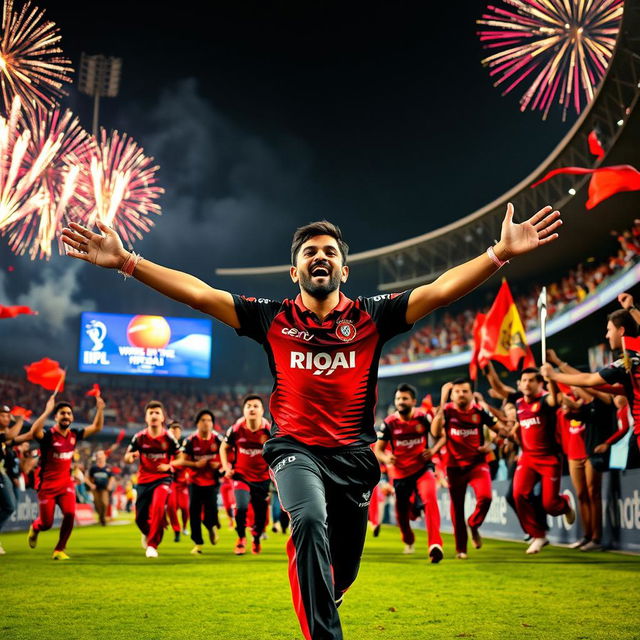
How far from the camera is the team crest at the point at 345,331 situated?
15.0 feet

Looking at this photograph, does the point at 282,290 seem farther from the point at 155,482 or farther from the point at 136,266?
the point at 136,266

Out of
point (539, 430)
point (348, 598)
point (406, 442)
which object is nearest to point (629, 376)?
point (539, 430)

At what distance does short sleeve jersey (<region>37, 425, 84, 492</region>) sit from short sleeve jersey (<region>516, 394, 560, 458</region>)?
708 centimetres

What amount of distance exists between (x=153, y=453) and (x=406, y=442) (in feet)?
13.2

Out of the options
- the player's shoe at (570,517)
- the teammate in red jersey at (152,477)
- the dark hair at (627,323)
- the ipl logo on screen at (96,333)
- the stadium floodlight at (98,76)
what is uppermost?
the stadium floodlight at (98,76)

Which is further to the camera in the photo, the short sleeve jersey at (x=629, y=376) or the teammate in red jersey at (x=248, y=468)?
the teammate in red jersey at (x=248, y=468)

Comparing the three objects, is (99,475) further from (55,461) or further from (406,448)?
(406,448)

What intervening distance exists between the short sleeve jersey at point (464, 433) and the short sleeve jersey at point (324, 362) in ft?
24.7

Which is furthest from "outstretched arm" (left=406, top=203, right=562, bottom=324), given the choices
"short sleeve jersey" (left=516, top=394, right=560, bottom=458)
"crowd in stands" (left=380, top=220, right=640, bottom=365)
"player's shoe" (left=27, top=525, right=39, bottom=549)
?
"crowd in stands" (left=380, top=220, right=640, bottom=365)

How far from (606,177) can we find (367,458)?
6035 mm

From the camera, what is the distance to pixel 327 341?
179 inches

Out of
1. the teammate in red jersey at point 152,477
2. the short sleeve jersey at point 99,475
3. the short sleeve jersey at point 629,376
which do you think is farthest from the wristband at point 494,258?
the short sleeve jersey at point 99,475

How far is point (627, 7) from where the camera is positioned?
2002 centimetres

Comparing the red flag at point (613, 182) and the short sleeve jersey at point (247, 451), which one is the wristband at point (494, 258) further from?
the short sleeve jersey at point (247, 451)
